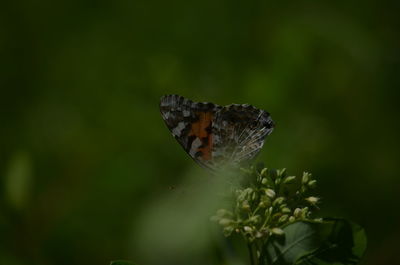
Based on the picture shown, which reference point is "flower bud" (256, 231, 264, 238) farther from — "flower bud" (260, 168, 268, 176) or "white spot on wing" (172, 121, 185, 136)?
"white spot on wing" (172, 121, 185, 136)

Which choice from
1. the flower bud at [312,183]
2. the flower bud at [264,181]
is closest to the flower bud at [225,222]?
the flower bud at [264,181]

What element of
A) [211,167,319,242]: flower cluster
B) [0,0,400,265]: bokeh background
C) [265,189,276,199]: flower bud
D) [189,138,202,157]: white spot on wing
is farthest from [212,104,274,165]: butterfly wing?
[0,0,400,265]: bokeh background

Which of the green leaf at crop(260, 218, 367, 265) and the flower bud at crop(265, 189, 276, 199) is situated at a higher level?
the flower bud at crop(265, 189, 276, 199)

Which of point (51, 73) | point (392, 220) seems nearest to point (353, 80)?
point (392, 220)

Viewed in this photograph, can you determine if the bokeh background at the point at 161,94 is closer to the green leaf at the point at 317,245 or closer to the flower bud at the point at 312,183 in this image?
the flower bud at the point at 312,183

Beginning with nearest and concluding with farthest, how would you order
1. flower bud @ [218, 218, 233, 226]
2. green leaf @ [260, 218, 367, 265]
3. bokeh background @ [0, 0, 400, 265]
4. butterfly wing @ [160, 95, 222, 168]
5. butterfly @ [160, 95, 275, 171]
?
1. green leaf @ [260, 218, 367, 265]
2. flower bud @ [218, 218, 233, 226]
3. butterfly @ [160, 95, 275, 171]
4. butterfly wing @ [160, 95, 222, 168]
5. bokeh background @ [0, 0, 400, 265]
